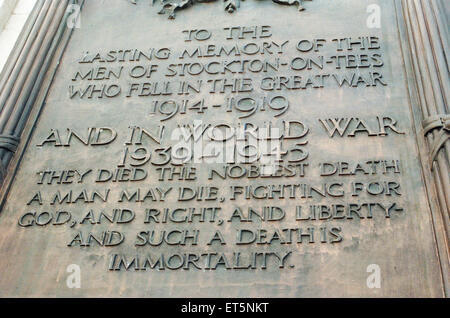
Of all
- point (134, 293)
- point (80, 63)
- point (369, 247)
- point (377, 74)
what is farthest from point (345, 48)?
point (134, 293)

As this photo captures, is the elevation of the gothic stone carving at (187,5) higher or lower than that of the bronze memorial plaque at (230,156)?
higher

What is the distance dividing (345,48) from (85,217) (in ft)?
11.0

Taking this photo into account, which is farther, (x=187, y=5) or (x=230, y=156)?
(x=187, y=5)

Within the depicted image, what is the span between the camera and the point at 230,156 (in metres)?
6.34

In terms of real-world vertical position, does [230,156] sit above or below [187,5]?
below

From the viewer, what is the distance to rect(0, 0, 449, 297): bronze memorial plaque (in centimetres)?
550

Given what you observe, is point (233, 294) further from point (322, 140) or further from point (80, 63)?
point (80, 63)

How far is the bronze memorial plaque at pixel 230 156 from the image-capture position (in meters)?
5.50

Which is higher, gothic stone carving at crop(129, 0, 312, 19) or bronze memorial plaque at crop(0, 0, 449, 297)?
gothic stone carving at crop(129, 0, 312, 19)

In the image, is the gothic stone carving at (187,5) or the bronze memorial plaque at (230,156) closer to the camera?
the bronze memorial plaque at (230,156)

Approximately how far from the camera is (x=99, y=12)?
27.0 feet

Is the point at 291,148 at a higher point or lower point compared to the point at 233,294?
higher

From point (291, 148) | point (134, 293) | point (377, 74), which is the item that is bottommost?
point (134, 293)

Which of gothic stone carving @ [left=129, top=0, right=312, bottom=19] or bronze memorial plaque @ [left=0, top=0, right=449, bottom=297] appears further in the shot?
gothic stone carving @ [left=129, top=0, right=312, bottom=19]
